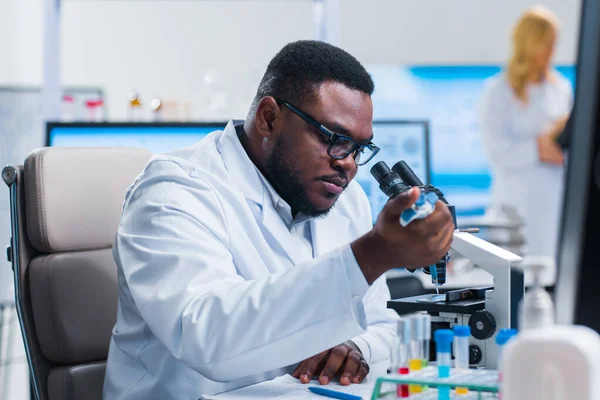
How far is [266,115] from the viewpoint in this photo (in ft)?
4.83

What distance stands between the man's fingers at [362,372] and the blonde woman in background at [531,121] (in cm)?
347

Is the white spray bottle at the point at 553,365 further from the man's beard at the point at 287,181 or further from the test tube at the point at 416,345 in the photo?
the man's beard at the point at 287,181

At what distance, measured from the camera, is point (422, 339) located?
2.87ft

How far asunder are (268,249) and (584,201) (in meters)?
0.85

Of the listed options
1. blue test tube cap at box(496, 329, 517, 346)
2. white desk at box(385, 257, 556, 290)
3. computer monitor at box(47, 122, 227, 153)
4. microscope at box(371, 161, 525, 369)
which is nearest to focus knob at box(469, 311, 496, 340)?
microscope at box(371, 161, 525, 369)

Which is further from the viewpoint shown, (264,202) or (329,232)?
(329,232)

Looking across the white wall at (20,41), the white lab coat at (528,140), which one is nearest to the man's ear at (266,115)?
the white wall at (20,41)

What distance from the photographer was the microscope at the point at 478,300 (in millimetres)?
1062

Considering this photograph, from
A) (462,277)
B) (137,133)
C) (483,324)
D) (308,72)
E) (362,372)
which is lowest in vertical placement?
(462,277)

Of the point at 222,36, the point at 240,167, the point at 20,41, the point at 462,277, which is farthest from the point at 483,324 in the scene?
the point at 222,36

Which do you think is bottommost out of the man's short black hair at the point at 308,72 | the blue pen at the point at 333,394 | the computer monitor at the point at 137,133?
the blue pen at the point at 333,394

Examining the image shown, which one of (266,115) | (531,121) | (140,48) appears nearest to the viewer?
(266,115)

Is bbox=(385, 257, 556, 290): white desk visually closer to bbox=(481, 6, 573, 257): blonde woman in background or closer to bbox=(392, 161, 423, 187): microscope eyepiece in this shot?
bbox=(392, 161, 423, 187): microscope eyepiece

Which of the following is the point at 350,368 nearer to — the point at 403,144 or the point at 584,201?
the point at 584,201
